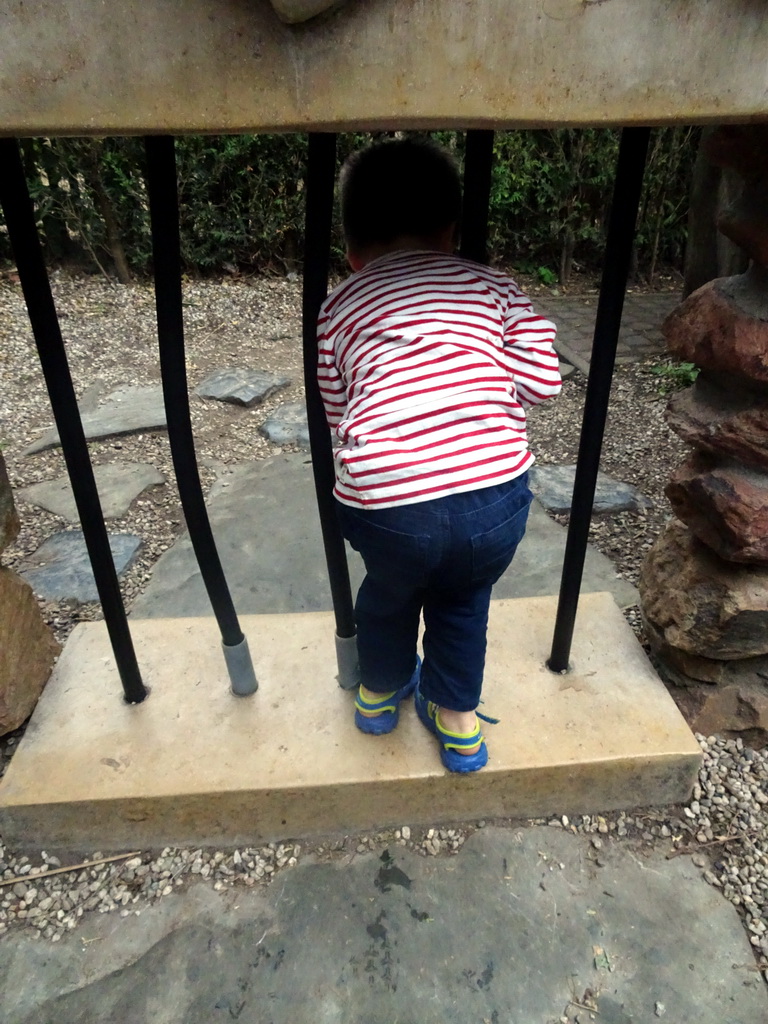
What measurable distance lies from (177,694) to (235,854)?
398 millimetres

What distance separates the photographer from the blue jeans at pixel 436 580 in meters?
1.26

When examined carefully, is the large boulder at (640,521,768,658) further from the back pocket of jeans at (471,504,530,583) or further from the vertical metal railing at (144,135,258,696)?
the vertical metal railing at (144,135,258,696)

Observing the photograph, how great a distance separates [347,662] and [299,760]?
0.25 m

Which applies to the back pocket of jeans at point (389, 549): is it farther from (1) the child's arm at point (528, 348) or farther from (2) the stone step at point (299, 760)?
(2) the stone step at point (299, 760)

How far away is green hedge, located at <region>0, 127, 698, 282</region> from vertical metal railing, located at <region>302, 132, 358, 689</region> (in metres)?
5.30

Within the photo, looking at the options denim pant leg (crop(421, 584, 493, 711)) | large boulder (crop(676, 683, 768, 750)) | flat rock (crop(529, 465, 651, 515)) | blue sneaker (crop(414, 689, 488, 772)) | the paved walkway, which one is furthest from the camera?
the paved walkway

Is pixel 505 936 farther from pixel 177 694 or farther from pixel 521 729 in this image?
pixel 177 694

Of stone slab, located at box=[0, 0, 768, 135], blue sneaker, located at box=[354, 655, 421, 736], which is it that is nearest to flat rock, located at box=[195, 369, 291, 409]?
blue sneaker, located at box=[354, 655, 421, 736]

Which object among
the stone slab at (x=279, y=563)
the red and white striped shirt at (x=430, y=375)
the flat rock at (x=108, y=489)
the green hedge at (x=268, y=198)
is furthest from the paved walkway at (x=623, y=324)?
the red and white striped shirt at (x=430, y=375)

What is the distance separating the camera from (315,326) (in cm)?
136

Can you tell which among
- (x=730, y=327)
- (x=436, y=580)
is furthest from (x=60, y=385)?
(x=730, y=327)

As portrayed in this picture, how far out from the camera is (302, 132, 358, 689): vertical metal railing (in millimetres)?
1214

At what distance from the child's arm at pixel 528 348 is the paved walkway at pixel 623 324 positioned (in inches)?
139

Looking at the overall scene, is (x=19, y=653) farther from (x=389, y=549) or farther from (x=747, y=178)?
(x=747, y=178)
